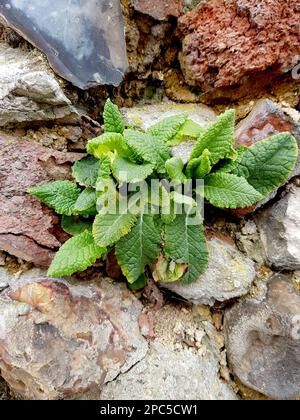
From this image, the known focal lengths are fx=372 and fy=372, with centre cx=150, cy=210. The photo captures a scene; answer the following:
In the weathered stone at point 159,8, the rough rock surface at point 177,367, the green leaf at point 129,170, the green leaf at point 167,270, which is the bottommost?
the rough rock surface at point 177,367

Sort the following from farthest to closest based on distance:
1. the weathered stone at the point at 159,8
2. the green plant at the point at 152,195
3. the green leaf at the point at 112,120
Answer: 1. the weathered stone at the point at 159,8
2. the green leaf at the point at 112,120
3. the green plant at the point at 152,195

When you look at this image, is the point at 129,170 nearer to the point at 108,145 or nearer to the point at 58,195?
the point at 108,145

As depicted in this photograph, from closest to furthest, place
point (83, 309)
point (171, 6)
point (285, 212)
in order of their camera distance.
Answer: point (83, 309) → point (285, 212) → point (171, 6)

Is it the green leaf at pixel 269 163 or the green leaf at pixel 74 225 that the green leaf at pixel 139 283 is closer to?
the green leaf at pixel 74 225

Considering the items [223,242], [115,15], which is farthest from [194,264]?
[115,15]

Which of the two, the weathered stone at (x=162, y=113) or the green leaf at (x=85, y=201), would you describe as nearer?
the green leaf at (x=85, y=201)

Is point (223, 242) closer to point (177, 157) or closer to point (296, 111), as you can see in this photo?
point (177, 157)

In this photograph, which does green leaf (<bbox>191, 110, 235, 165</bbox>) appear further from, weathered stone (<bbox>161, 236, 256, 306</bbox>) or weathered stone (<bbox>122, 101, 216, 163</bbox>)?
weathered stone (<bbox>161, 236, 256, 306</bbox>)

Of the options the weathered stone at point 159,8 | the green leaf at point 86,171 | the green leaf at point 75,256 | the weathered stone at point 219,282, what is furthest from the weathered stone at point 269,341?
the weathered stone at point 159,8
